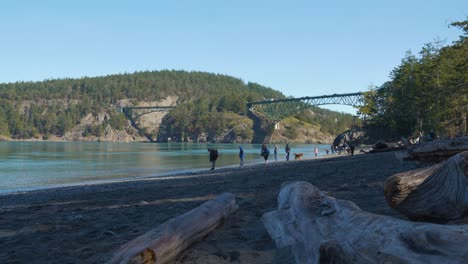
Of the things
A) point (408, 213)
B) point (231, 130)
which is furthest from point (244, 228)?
point (231, 130)

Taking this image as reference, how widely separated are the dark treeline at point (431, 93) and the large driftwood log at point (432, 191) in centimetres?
2959

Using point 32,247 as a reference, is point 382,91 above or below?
above

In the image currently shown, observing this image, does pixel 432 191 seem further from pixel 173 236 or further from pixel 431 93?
pixel 431 93

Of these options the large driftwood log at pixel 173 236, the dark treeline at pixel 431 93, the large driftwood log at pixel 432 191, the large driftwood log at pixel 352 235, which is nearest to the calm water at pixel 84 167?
the dark treeline at pixel 431 93

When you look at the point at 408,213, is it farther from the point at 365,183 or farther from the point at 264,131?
the point at 264,131

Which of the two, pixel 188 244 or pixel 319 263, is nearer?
pixel 319 263

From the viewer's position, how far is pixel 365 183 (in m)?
9.08

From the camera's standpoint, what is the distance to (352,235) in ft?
10.9

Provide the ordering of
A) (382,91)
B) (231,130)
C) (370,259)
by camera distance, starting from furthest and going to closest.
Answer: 1. (231,130)
2. (382,91)
3. (370,259)

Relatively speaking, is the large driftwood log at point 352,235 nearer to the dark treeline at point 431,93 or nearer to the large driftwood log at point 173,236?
the large driftwood log at point 173,236

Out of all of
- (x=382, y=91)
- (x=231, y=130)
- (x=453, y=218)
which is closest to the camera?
(x=453, y=218)

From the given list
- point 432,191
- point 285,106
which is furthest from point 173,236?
point 285,106

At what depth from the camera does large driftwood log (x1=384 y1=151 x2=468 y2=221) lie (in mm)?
3848

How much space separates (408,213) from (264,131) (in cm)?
17020
